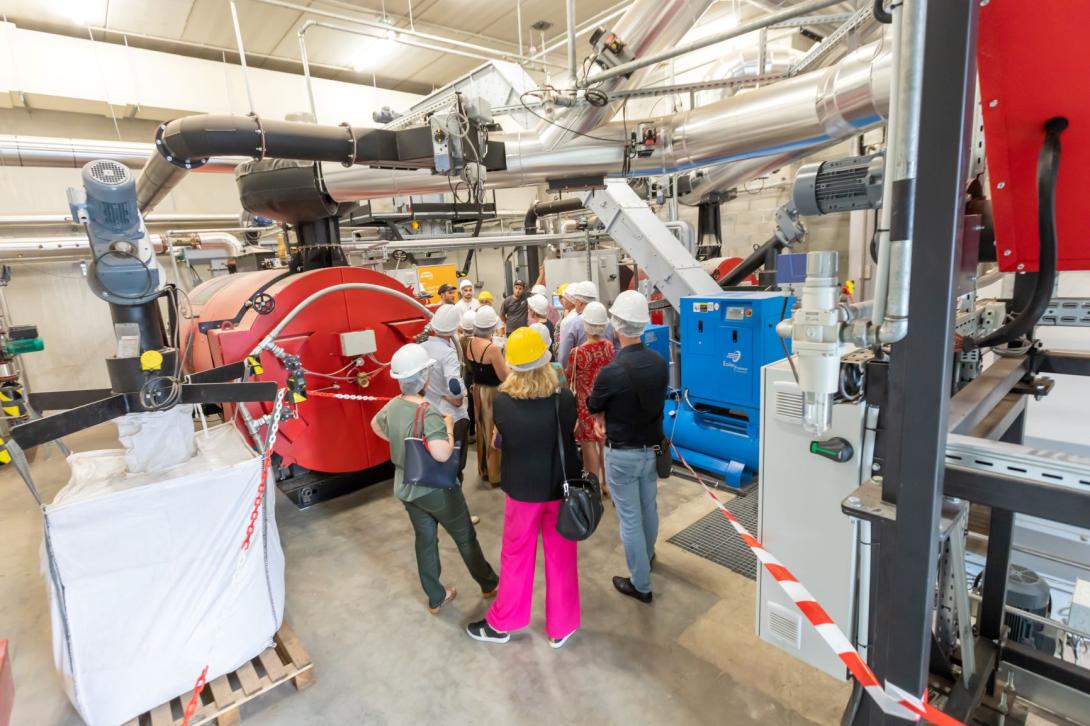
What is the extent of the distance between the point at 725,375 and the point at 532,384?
2152 mm

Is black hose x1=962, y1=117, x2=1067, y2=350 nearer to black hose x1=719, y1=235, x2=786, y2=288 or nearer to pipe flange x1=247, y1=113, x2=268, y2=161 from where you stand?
pipe flange x1=247, y1=113, x2=268, y2=161

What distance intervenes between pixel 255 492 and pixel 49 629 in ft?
6.73

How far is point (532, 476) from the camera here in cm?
230

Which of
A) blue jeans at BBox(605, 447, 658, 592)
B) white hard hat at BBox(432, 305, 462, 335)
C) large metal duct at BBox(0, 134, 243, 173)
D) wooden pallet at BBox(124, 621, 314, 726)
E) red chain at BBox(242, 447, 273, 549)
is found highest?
large metal duct at BBox(0, 134, 243, 173)

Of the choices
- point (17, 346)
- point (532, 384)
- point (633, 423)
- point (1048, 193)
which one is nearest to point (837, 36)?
point (1048, 193)

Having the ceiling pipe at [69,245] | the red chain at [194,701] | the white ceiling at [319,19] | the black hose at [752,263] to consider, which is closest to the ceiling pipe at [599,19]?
the white ceiling at [319,19]

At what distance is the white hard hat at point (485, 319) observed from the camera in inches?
154

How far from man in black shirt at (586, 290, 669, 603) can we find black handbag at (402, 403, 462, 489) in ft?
2.66

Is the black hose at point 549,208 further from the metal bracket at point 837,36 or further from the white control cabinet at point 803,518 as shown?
the white control cabinet at point 803,518

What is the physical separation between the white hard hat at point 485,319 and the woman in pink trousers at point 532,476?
1.59 meters

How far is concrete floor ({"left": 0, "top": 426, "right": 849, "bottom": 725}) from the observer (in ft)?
7.16

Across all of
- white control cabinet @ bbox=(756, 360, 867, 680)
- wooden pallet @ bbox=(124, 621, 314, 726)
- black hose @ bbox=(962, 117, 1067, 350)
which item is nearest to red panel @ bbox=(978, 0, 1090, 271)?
black hose @ bbox=(962, 117, 1067, 350)

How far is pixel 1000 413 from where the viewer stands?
1.71m

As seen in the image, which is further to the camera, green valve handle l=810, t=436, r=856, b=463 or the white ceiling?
the white ceiling
